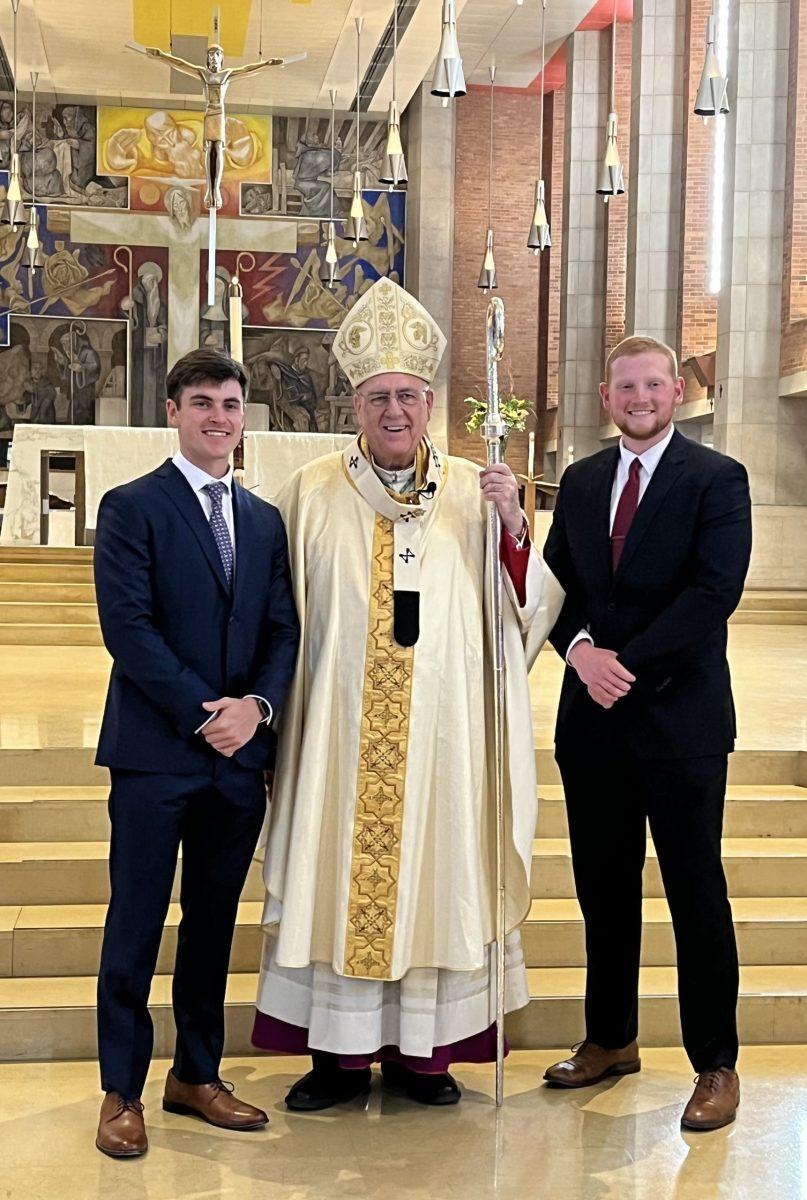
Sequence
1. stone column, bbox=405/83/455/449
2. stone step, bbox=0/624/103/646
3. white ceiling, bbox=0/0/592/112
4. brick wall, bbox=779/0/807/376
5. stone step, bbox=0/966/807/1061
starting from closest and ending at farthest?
stone step, bbox=0/966/807/1061 < stone step, bbox=0/624/103/646 < brick wall, bbox=779/0/807/376 < white ceiling, bbox=0/0/592/112 < stone column, bbox=405/83/455/449

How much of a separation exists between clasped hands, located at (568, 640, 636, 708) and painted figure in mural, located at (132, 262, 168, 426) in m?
16.3

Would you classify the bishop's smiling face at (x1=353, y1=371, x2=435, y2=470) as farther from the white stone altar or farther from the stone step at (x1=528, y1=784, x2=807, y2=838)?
the white stone altar

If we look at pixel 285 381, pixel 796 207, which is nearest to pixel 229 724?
pixel 796 207

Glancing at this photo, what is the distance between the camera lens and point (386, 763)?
3389 mm

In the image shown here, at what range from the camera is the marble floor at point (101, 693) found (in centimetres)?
532

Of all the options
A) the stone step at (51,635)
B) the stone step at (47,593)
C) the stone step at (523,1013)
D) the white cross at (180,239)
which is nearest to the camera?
the stone step at (523,1013)

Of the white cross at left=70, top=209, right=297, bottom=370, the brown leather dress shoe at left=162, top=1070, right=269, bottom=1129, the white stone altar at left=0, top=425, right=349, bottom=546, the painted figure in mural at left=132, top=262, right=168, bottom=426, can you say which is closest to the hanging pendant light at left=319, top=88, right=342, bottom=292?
the white cross at left=70, top=209, right=297, bottom=370

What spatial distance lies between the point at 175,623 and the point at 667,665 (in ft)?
3.64

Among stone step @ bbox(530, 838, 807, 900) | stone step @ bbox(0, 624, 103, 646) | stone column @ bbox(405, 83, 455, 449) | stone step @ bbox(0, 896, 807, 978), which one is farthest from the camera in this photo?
stone column @ bbox(405, 83, 455, 449)

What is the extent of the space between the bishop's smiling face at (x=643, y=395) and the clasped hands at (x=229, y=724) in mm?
1044

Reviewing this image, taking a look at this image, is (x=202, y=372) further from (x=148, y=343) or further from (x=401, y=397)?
(x=148, y=343)

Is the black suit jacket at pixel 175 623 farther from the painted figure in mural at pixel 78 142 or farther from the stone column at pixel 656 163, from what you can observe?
the painted figure in mural at pixel 78 142

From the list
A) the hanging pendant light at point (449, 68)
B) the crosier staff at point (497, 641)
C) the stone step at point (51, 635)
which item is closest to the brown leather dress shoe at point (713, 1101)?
the crosier staff at point (497, 641)

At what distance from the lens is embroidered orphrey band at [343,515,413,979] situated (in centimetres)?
333
